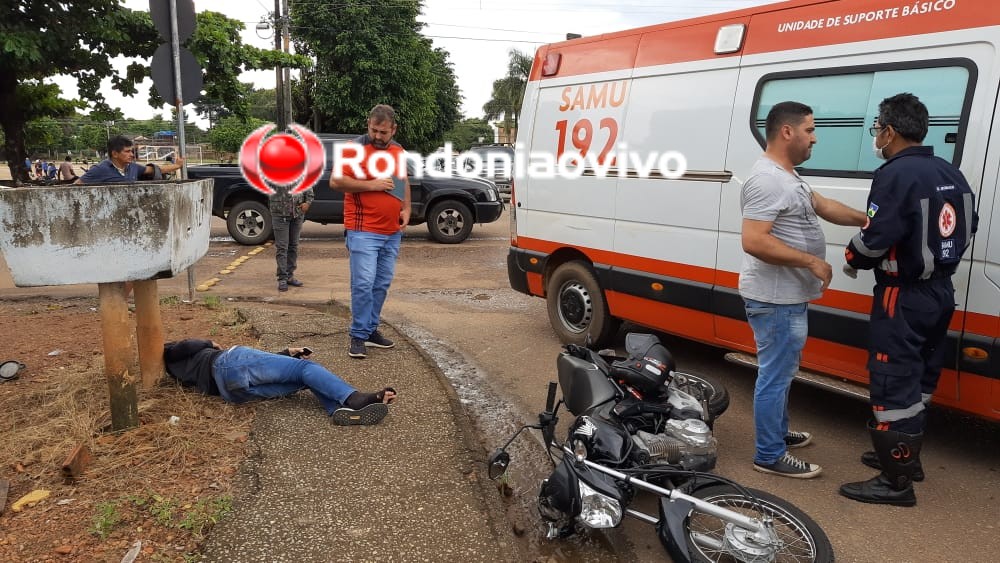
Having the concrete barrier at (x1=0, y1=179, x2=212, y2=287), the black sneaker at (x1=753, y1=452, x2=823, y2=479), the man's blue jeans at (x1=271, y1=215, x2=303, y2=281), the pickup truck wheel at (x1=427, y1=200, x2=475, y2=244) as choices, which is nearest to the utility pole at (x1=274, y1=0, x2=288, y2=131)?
the pickup truck wheel at (x1=427, y1=200, x2=475, y2=244)

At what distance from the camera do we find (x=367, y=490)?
130 inches

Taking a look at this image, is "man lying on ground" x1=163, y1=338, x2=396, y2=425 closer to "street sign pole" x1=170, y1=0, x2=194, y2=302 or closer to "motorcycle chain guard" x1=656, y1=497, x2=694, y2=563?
"motorcycle chain guard" x1=656, y1=497, x2=694, y2=563

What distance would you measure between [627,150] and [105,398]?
373 centimetres

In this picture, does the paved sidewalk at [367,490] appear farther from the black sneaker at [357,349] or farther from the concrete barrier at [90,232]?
the concrete barrier at [90,232]

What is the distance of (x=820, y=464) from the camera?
378 centimetres

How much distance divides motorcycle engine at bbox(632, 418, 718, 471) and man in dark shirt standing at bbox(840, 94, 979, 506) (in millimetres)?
770

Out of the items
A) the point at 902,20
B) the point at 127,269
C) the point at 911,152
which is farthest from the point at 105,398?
the point at 902,20

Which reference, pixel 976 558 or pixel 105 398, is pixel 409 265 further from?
pixel 976 558

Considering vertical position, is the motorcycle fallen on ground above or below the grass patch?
above

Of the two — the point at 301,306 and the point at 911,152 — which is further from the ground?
the point at 911,152

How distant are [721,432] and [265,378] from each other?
8.87 ft

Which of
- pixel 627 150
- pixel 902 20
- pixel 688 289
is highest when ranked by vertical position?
pixel 902 20

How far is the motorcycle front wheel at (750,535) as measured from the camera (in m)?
2.65

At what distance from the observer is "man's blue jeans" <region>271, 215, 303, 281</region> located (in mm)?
8342
